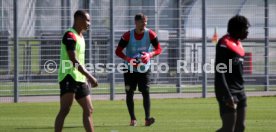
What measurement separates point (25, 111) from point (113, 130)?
5.83m

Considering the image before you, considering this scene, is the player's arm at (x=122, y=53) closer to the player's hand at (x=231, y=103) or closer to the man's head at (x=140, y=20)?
Answer: the man's head at (x=140, y=20)

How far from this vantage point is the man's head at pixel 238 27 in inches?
384

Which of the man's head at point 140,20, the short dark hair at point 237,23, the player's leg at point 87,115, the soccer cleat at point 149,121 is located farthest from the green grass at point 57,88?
the short dark hair at point 237,23

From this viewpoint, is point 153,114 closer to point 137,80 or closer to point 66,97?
point 137,80

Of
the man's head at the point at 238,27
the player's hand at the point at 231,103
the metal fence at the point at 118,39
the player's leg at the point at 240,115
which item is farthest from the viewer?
the metal fence at the point at 118,39

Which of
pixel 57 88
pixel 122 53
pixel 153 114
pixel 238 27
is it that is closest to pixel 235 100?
pixel 238 27

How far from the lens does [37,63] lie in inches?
1016

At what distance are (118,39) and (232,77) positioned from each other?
16249mm

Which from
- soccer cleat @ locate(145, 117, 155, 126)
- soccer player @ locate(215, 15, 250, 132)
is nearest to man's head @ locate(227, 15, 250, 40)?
soccer player @ locate(215, 15, 250, 132)

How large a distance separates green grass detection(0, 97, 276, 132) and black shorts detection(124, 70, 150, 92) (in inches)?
28.9

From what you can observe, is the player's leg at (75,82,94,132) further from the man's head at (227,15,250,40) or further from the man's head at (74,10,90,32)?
the man's head at (227,15,250,40)

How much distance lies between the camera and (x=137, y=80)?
1573 centimetres

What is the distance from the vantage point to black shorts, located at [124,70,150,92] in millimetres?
15625

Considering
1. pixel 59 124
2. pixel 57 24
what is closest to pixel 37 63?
pixel 57 24
